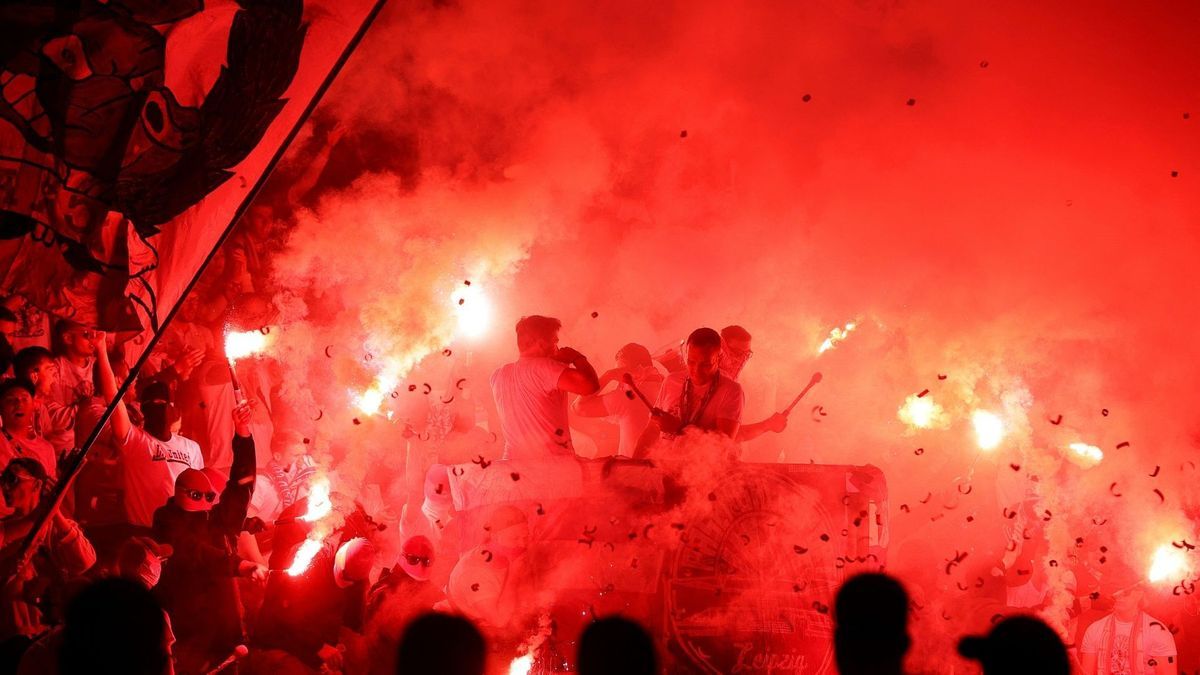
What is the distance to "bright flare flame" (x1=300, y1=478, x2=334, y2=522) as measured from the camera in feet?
19.2

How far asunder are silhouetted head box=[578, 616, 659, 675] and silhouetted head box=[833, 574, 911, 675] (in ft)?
1.58

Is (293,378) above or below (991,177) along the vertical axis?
below

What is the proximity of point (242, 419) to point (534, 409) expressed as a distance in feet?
6.36

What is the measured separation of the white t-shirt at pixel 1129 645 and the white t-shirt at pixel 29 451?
6576mm

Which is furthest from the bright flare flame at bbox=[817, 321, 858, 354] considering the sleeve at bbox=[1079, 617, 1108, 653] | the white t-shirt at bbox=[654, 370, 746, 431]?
the sleeve at bbox=[1079, 617, 1108, 653]

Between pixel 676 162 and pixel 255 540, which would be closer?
pixel 255 540

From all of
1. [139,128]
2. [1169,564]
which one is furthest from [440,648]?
[1169,564]

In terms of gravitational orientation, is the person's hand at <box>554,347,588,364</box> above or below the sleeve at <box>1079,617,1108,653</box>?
above

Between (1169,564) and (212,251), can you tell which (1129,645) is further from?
(212,251)

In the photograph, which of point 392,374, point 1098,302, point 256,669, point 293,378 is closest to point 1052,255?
point 1098,302

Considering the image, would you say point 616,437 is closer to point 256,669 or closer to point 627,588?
point 627,588

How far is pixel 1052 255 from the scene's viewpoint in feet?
25.1

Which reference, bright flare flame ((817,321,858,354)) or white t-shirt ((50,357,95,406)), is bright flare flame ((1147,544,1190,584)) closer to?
bright flare flame ((817,321,858,354))

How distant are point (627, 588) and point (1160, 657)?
4.05 m
